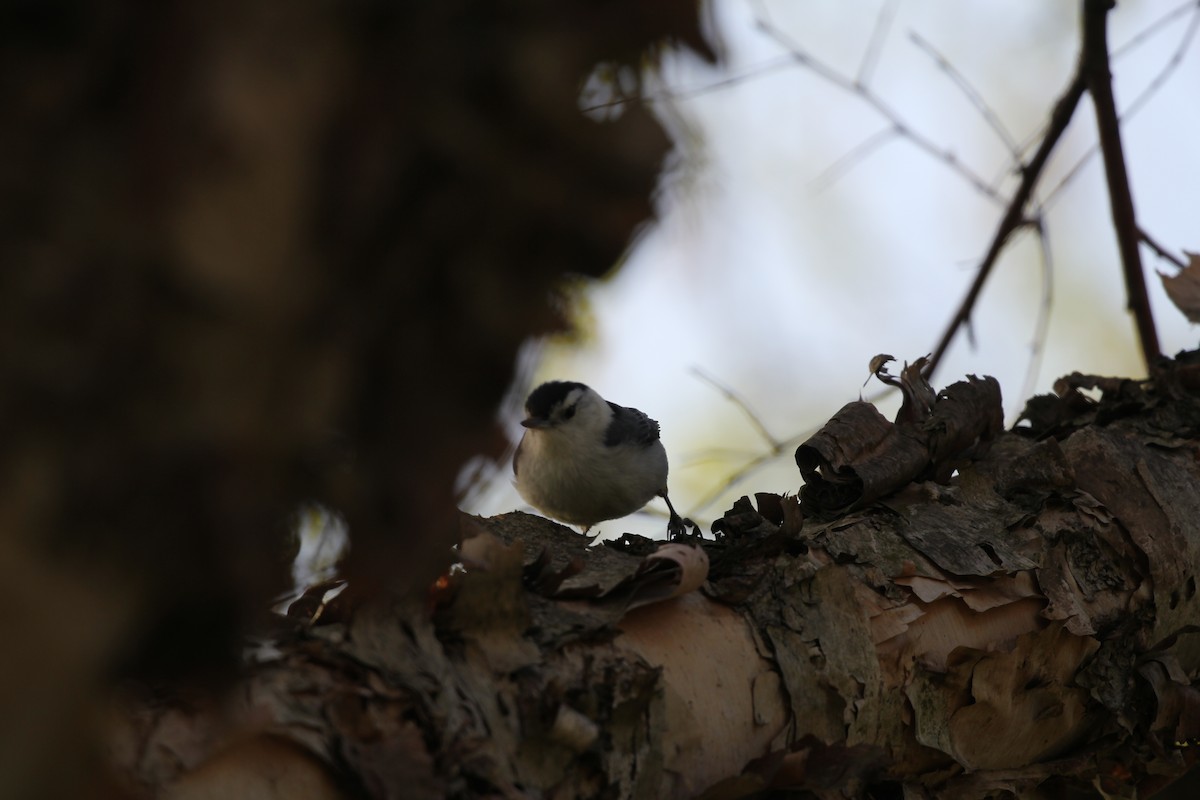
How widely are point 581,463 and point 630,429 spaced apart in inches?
9.7

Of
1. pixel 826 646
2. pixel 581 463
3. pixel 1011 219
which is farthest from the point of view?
pixel 581 463

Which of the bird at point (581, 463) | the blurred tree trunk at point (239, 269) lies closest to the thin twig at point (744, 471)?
the bird at point (581, 463)

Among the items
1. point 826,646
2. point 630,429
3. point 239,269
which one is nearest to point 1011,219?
point 630,429

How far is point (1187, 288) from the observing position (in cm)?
242

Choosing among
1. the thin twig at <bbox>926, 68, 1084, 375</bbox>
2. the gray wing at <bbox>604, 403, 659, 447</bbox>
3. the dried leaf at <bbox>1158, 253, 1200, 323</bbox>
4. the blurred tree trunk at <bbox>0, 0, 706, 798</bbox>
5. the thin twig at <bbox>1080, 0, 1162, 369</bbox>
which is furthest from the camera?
the gray wing at <bbox>604, 403, 659, 447</bbox>

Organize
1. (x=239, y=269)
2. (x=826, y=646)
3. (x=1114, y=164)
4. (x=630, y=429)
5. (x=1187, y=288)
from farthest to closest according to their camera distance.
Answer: (x=630, y=429) < (x=1114, y=164) < (x=1187, y=288) < (x=826, y=646) < (x=239, y=269)

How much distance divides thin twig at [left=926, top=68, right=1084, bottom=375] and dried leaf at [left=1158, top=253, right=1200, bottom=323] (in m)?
0.43

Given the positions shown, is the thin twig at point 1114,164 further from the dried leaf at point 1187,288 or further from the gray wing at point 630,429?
the gray wing at point 630,429

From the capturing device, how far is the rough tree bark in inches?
40.2

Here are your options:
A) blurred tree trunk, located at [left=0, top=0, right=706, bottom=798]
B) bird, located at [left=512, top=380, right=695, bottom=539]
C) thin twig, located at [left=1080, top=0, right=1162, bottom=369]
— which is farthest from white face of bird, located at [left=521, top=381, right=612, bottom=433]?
blurred tree trunk, located at [left=0, top=0, right=706, bottom=798]

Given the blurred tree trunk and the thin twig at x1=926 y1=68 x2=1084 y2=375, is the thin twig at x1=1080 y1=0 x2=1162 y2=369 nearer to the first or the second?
the thin twig at x1=926 y1=68 x2=1084 y2=375

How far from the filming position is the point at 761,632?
4.52 feet

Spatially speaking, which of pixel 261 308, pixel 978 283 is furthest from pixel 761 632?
pixel 978 283

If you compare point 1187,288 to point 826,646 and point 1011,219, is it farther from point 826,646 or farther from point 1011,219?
point 826,646
